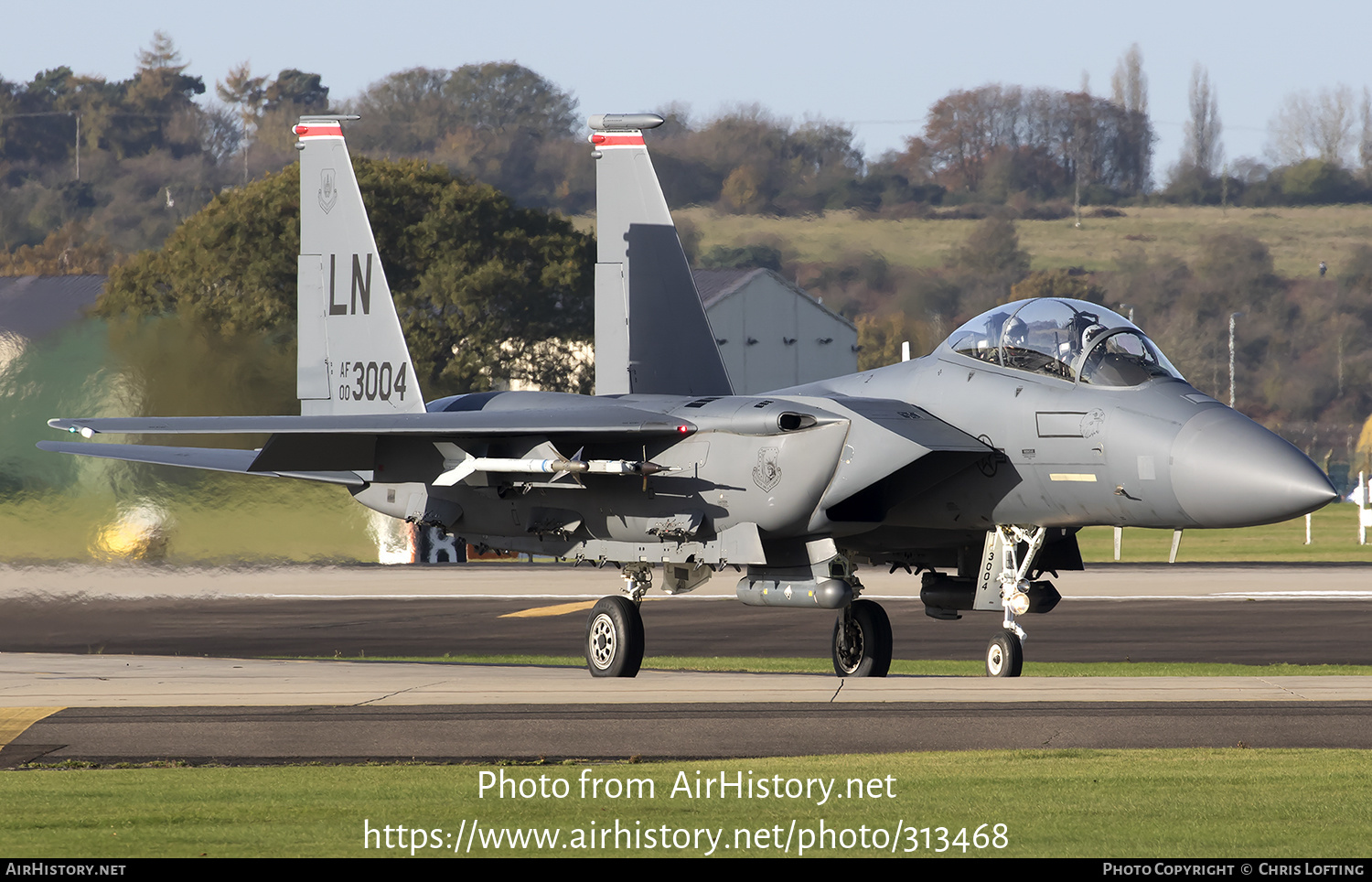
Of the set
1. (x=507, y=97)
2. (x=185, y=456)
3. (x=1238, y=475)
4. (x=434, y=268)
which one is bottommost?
(x=185, y=456)

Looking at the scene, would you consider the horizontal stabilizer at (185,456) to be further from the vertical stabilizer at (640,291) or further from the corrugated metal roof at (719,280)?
the corrugated metal roof at (719,280)

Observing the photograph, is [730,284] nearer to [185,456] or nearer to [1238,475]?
[185,456]

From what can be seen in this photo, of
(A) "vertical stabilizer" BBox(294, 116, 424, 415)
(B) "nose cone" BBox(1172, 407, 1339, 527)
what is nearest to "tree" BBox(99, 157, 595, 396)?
(A) "vertical stabilizer" BBox(294, 116, 424, 415)

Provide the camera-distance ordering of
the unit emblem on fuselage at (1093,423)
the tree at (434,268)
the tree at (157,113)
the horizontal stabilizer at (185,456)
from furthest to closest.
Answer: the tree at (157,113) → the tree at (434,268) → the horizontal stabilizer at (185,456) → the unit emblem on fuselage at (1093,423)

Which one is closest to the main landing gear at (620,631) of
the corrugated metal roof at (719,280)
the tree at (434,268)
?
the tree at (434,268)

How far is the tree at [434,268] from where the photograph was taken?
5059 centimetres

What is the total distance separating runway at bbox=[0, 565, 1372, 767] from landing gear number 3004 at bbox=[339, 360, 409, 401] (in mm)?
3111

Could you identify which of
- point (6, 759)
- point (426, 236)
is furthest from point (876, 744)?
point (426, 236)

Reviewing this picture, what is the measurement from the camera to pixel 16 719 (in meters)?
12.6

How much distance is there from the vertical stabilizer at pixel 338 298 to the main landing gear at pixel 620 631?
13.2 feet

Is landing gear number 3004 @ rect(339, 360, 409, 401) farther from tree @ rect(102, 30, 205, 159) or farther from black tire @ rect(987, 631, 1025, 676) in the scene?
tree @ rect(102, 30, 205, 159)

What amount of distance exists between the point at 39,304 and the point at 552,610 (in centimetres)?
1227

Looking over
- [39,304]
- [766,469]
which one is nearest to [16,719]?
[766,469]

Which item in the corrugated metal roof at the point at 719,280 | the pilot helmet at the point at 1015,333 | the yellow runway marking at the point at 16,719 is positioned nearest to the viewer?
the yellow runway marking at the point at 16,719
